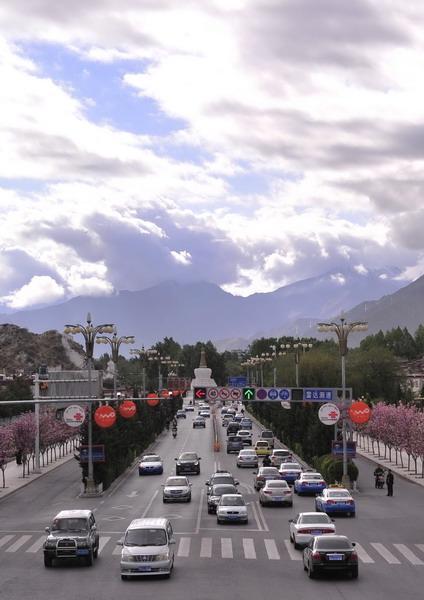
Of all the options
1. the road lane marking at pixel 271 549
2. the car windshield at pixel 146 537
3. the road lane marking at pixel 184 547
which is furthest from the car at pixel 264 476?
the car windshield at pixel 146 537

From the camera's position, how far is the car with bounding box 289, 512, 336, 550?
37281 mm

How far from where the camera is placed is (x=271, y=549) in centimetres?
3881

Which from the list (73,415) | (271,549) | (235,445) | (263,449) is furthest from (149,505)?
(235,445)

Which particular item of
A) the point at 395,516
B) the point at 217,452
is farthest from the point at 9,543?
the point at 217,452

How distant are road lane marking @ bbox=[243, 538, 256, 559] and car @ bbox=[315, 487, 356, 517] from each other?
820 centimetres

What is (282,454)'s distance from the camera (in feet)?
262

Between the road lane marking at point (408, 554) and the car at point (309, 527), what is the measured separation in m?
2.89

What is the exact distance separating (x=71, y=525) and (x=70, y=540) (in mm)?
559

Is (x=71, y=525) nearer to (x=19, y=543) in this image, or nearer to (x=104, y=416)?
(x=19, y=543)

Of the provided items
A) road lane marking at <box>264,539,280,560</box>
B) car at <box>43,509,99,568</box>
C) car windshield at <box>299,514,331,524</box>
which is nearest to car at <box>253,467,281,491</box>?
road lane marking at <box>264,539,280,560</box>

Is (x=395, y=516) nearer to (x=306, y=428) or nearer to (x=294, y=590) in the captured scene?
(x=294, y=590)

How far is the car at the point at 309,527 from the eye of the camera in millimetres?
37281

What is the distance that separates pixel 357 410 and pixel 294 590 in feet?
104

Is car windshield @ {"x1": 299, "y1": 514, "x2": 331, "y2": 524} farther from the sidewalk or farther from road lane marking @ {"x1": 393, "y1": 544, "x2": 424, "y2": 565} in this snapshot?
the sidewalk
